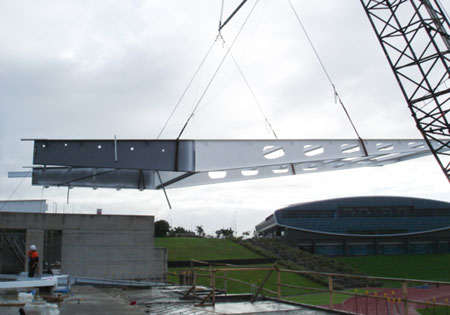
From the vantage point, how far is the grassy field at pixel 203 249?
54.7 meters

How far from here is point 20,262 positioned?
2920 cm

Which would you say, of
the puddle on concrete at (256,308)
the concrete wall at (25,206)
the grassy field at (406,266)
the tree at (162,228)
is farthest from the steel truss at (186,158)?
the tree at (162,228)

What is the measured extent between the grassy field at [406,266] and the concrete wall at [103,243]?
37.4 metres

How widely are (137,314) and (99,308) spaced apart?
1.84m

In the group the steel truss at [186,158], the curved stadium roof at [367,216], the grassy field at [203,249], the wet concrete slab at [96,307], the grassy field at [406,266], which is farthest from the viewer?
the curved stadium roof at [367,216]

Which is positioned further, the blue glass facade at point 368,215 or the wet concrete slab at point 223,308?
the blue glass facade at point 368,215

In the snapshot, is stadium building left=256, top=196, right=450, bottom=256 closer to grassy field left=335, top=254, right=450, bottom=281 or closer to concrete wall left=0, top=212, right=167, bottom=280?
grassy field left=335, top=254, right=450, bottom=281

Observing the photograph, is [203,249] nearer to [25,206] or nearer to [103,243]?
[25,206]

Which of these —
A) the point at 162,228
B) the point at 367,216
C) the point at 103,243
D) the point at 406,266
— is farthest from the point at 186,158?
the point at 162,228

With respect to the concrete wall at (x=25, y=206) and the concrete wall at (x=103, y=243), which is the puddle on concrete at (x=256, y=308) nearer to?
the concrete wall at (x=103, y=243)

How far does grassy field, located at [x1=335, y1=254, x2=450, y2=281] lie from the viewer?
59062 millimetres

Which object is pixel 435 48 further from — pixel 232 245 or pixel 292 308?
pixel 232 245

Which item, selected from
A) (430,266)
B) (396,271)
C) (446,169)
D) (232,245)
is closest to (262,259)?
(232,245)

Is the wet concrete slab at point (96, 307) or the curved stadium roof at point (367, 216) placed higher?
the curved stadium roof at point (367, 216)
